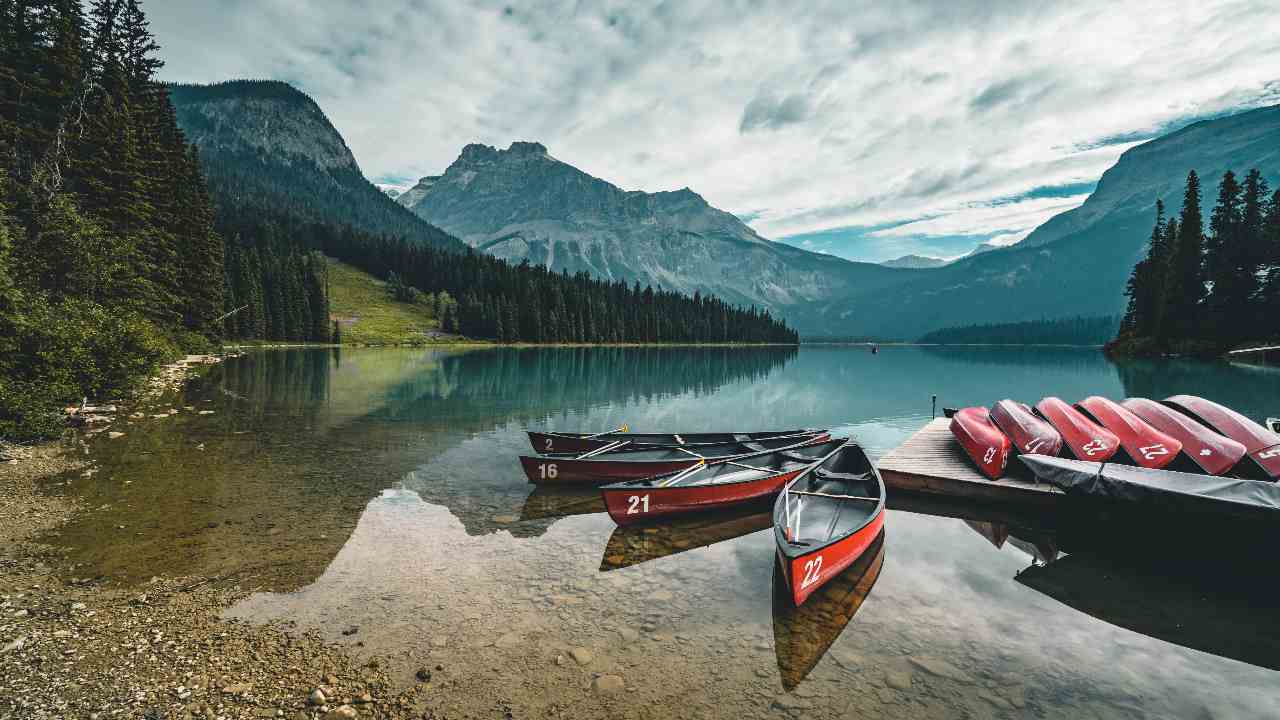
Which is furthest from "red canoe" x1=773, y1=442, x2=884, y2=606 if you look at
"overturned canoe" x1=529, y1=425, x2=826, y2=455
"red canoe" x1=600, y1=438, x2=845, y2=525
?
"overturned canoe" x1=529, y1=425, x2=826, y2=455

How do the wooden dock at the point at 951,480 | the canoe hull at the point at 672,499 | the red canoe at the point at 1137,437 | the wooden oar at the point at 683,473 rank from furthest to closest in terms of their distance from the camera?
the wooden dock at the point at 951,480, the red canoe at the point at 1137,437, the wooden oar at the point at 683,473, the canoe hull at the point at 672,499

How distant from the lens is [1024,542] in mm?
15695

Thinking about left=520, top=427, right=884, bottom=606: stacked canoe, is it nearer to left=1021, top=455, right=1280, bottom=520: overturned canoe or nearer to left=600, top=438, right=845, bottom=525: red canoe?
left=600, top=438, right=845, bottom=525: red canoe

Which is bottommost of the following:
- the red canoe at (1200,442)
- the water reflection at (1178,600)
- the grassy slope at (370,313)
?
the water reflection at (1178,600)

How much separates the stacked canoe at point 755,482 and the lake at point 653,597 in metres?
0.70

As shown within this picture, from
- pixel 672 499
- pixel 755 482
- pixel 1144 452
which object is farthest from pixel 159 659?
pixel 1144 452

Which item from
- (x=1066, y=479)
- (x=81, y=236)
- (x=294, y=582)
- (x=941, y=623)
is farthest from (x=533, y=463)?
(x=81, y=236)

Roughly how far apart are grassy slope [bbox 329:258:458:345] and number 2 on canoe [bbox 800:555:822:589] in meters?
145

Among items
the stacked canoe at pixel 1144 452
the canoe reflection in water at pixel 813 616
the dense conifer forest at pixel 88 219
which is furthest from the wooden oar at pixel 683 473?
the dense conifer forest at pixel 88 219

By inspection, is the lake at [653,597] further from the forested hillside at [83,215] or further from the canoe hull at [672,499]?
the forested hillside at [83,215]

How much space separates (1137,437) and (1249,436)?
9.96 ft

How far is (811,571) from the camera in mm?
10953

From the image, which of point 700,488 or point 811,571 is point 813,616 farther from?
point 700,488

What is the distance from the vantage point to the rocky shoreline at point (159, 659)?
23.6ft
